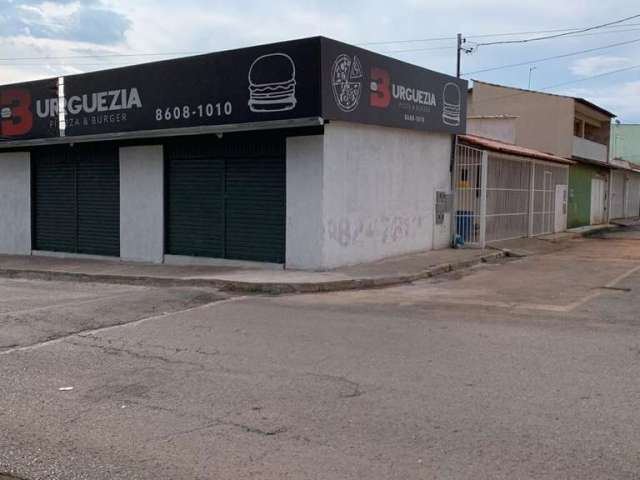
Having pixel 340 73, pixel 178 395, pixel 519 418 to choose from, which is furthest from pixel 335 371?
pixel 340 73

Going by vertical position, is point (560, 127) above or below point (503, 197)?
above

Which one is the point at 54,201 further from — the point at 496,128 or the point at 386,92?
the point at 496,128

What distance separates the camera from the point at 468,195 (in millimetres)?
19484

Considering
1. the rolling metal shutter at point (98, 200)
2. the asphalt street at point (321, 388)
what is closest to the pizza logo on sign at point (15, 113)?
the rolling metal shutter at point (98, 200)

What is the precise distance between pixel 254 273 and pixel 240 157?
3026mm

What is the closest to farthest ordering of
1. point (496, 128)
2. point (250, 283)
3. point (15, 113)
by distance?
point (250, 283) < point (15, 113) < point (496, 128)

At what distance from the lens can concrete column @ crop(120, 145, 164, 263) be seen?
1683cm

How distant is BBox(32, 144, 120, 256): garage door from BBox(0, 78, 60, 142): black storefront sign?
27.8 inches

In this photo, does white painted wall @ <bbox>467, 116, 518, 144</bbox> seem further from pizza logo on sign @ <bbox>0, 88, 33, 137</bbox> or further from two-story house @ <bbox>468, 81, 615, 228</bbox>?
pizza logo on sign @ <bbox>0, 88, 33, 137</bbox>

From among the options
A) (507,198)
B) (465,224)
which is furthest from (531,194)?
A: (465,224)

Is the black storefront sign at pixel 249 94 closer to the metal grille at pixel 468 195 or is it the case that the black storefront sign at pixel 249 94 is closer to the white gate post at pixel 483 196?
the metal grille at pixel 468 195

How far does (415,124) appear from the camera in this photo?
16.9 m

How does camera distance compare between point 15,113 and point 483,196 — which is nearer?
point 483,196

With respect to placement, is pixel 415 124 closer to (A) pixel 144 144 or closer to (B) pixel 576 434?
(A) pixel 144 144
